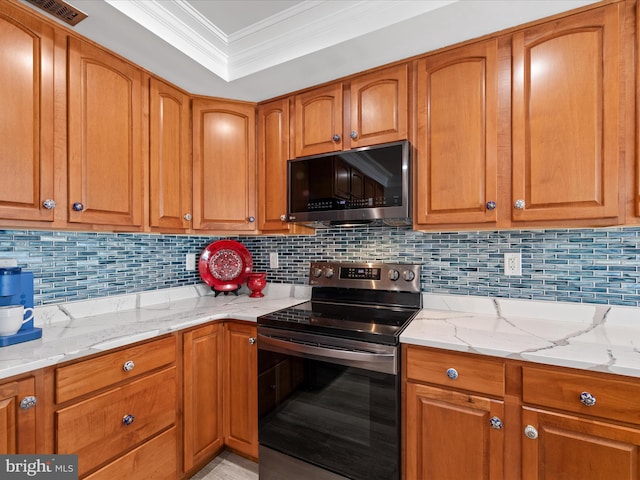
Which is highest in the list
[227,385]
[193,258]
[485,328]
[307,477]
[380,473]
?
[193,258]

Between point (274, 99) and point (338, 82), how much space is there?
1.58 feet

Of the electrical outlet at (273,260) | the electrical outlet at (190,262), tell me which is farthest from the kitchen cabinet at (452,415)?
the electrical outlet at (190,262)

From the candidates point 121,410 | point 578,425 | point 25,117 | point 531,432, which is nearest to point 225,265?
point 121,410

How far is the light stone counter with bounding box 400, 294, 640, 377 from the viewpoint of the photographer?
3.50 ft

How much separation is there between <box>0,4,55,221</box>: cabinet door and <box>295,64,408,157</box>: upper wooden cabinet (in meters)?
1.23

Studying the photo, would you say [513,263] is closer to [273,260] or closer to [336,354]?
[336,354]

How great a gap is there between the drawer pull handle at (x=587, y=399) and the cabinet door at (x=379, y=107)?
1.31m

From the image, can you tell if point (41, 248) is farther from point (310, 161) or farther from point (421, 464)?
point (421, 464)

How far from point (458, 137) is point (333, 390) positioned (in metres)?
1.37

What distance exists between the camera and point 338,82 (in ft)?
6.03

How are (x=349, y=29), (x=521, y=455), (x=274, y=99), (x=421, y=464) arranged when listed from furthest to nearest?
(x=274, y=99) → (x=349, y=29) → (x=421, y=464) → (x=521, y=455)

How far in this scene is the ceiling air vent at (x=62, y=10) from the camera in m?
1.24

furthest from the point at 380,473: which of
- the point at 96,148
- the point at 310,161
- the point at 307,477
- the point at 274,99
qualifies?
the point at 274,99

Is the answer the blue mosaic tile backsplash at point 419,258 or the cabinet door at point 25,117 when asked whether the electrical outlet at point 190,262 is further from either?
the cabinet door at point 25,117
